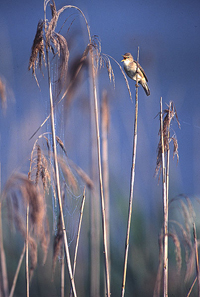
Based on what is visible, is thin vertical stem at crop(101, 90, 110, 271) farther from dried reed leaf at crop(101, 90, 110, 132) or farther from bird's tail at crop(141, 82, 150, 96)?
bird's tail at crop(141, 82, 150, 96)

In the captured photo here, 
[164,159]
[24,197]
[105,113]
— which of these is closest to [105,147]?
[105,113]

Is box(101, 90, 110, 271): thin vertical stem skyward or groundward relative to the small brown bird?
groundward

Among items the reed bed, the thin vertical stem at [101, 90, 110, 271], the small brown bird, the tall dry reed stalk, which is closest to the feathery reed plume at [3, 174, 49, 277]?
the reed bed

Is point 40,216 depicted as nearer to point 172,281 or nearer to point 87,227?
point 87,227

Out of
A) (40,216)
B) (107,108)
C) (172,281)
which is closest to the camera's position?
(40,216)

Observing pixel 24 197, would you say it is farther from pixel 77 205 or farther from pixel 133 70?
pixel 133 70

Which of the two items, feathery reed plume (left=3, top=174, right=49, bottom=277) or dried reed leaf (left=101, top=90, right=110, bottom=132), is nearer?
feathery reed plume (left=3, top=174, right=49, bottom=277)

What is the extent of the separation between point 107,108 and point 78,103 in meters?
0.21

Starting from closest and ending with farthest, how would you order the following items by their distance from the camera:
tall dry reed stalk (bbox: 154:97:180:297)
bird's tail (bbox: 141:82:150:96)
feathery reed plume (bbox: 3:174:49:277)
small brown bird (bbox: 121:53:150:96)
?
feathery reed plume (bbox: 3:174:49:277), tall dry reed stalk (bbox: 154:97:180:297), small brown bird (bbox: 121:53:150:96), bird's tail (bbox: 141:82:150:96)

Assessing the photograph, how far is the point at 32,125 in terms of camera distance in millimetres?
1978

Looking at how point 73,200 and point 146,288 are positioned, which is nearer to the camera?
point 73,200

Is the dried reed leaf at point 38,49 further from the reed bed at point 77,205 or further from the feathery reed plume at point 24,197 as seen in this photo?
the feathery reed plume at point 24,197

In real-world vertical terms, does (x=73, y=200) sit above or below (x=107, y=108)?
below

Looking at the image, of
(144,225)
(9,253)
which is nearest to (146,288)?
(144,225)
